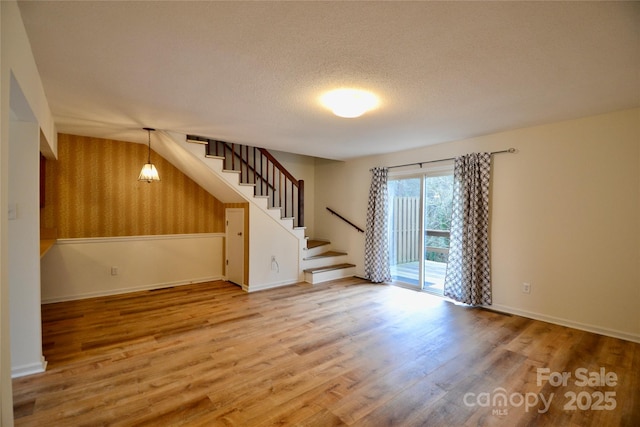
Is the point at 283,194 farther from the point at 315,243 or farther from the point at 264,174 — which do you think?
the point at 315,243

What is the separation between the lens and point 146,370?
2.33 metres

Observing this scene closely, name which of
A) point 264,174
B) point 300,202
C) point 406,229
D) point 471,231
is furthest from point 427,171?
point 264,174

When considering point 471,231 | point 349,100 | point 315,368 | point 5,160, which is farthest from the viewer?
point 471,231

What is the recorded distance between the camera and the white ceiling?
148 centimetres

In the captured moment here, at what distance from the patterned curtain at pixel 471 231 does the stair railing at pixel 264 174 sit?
2591 mm

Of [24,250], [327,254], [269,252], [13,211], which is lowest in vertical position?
[327,254]

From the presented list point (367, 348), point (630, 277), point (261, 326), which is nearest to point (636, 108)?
point (630, 277)

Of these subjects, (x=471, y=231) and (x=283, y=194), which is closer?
(x=471, y=231)

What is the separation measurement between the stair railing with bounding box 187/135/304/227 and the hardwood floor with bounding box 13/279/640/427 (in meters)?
2.30

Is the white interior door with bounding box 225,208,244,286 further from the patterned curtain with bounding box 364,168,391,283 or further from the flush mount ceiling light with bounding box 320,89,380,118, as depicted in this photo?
the flush mount ceiling light with bounding box 320,89,380,118

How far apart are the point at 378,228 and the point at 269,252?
1973 mm

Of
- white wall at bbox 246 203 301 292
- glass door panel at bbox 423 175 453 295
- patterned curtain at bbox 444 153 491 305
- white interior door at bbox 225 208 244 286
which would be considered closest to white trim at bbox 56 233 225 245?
white interior door at bbox 225 208 244 286

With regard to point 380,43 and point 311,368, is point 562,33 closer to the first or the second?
point 380,43

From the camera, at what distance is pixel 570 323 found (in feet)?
10.5
